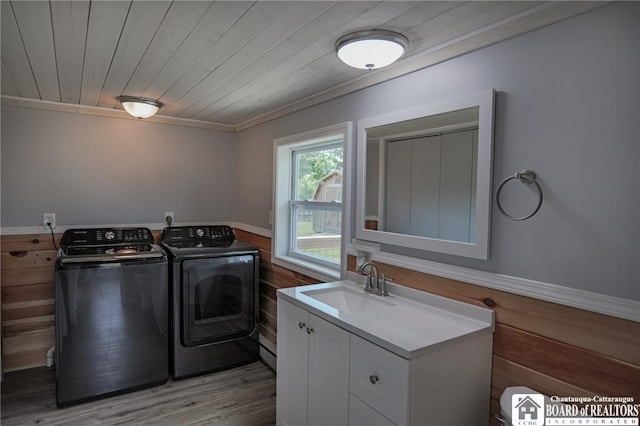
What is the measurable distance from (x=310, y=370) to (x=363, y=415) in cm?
40

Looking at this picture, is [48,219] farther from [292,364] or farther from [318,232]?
[292,364]

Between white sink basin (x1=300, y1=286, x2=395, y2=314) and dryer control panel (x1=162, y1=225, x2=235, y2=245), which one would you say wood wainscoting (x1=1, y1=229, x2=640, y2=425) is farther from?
dryer control panel (x1=162, y1=225, x2=235, y2=245)

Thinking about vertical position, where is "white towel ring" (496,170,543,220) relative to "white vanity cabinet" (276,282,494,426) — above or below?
above

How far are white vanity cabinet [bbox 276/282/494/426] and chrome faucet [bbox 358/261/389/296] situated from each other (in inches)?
1.5

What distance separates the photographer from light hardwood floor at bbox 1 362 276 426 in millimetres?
2350

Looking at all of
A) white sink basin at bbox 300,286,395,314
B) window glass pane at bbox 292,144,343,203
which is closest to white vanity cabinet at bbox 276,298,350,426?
white sink basin at bbox 300,286,395,314

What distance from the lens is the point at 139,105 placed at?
2.75 meters

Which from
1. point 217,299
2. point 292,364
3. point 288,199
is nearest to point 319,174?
point 288,199

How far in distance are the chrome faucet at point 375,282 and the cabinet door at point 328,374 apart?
1.24ft

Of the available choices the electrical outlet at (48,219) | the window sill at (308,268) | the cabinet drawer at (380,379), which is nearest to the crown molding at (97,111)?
the electrical outlet at (48,219)

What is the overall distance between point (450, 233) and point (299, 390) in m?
1.07

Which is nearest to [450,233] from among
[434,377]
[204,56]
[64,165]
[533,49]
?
[434,377]

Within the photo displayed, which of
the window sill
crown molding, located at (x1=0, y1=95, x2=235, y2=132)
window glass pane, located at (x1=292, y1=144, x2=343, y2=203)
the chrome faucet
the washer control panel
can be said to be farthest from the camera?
the washer control panel

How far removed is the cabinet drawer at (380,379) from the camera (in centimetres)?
131
